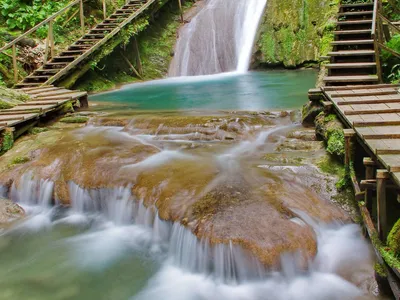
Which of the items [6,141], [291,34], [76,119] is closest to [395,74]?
[76,119]

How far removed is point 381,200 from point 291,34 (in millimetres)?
12654

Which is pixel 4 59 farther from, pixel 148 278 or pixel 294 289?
pixel 294 289

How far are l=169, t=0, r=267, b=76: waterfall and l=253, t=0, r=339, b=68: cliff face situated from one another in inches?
22.6

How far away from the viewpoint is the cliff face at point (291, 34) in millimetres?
14664

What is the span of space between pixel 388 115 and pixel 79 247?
13.9 feet

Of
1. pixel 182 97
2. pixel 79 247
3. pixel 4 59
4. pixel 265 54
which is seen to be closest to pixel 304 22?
pixel 265 54

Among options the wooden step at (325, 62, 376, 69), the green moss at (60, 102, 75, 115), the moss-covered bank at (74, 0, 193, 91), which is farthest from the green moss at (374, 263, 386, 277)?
the moss-covered bank at (74, 0, 193, 91)

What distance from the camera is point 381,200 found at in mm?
3527

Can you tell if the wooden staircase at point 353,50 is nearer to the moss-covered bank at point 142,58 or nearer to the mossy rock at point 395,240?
the mossy rock at point 395,240

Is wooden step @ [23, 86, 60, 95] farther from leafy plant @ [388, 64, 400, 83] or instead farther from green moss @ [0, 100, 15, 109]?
leafy plant @ [388, 64, 400, 83]

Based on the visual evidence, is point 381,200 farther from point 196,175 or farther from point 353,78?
point 353,78

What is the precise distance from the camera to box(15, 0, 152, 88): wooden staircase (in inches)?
448

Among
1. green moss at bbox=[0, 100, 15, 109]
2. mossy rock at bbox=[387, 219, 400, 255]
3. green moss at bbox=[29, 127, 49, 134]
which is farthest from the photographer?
green moss at bbox=[0, 100, 15, 109]

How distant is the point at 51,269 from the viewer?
4.64 meters
